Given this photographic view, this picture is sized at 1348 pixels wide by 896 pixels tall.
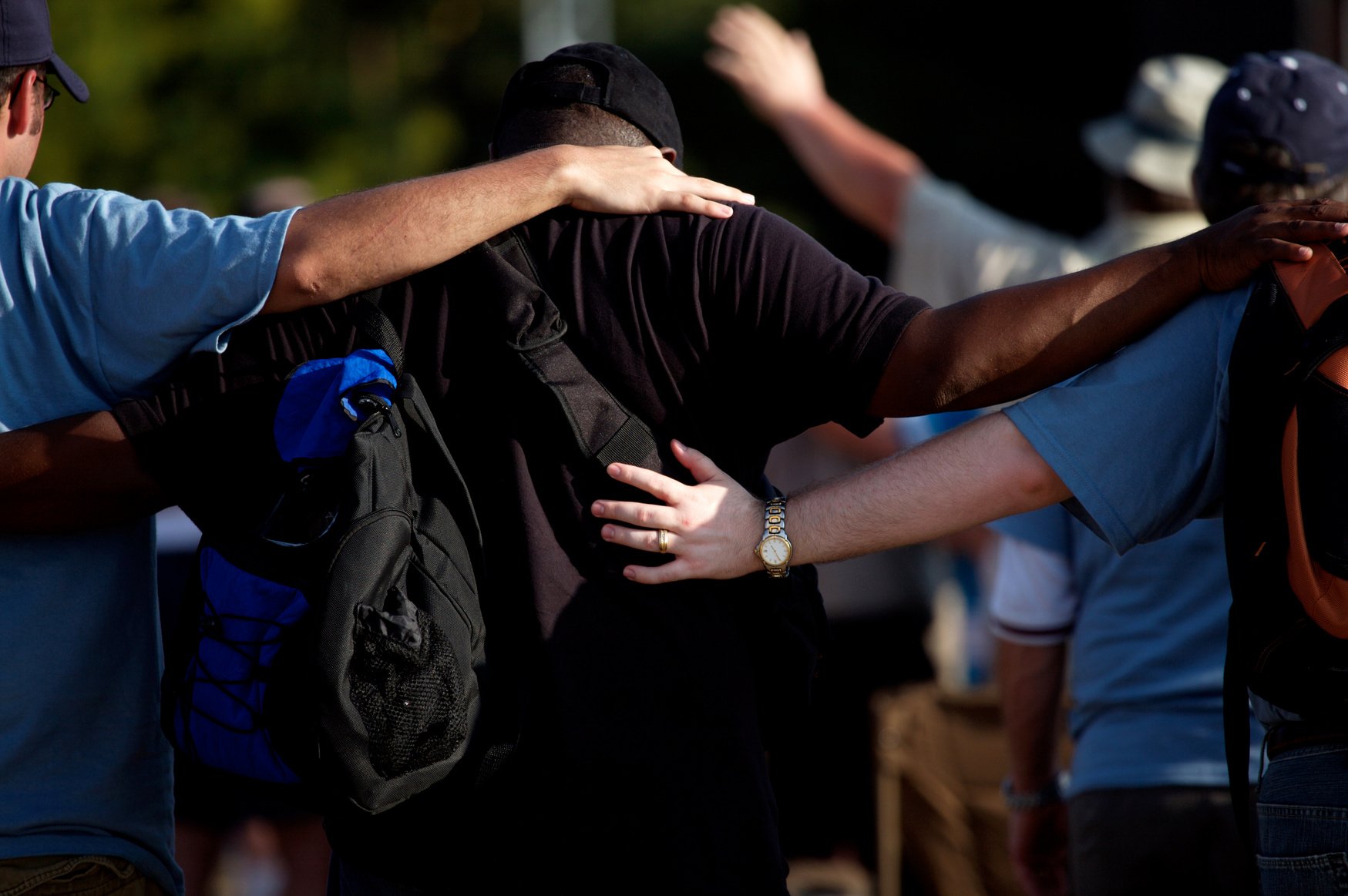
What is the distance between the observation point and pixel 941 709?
486 centimetres

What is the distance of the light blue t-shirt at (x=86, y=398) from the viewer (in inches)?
79.2

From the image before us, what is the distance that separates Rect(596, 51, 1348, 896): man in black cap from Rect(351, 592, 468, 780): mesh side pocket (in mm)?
297

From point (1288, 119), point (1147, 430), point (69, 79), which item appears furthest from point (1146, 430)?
point (69, 79)

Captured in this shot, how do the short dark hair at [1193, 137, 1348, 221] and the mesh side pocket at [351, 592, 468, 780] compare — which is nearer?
the mesh side pocket at [351, 592, 468, 780]

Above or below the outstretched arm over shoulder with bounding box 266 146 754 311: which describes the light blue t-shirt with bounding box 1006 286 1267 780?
below

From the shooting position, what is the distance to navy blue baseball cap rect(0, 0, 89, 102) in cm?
215

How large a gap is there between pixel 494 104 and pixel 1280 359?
13555 millimetres

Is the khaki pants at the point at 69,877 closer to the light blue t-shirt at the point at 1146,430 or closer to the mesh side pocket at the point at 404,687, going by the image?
the mesh side pocket at the point at 404,687

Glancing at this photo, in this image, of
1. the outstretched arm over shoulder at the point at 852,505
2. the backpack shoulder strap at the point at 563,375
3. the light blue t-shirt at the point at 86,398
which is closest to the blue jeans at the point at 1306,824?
the outstretched arm over shoulder at the point at 852,505

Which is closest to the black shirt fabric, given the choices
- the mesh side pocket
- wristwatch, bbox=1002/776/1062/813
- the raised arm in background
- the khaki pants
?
the mesh side pocket

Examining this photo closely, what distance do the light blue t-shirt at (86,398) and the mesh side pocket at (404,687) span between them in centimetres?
50

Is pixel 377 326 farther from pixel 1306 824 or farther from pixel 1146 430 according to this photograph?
pixel 1306 824

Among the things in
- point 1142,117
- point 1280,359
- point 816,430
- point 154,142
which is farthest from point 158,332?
point 154,142

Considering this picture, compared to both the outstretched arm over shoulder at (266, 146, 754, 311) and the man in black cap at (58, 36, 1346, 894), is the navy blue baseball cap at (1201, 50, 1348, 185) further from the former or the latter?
the outstretched arm over shoulder at (266, 146, 754, 311)
